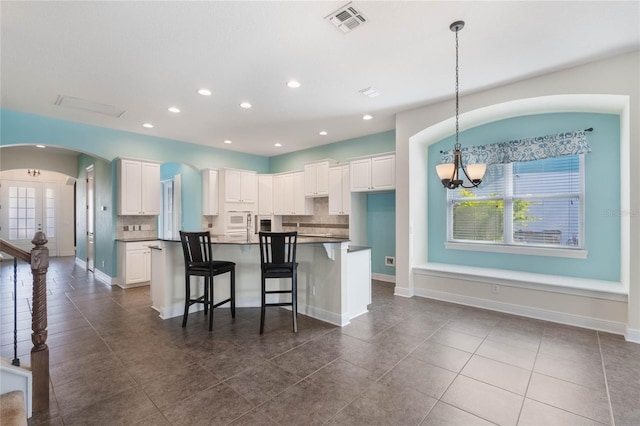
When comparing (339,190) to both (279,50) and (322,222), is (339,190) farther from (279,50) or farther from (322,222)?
(279,50)

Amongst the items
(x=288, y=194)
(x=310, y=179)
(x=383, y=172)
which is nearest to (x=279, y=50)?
(x=383, y=172)

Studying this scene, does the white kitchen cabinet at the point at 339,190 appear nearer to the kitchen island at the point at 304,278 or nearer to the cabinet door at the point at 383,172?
the cabinet door at the point at 383,172

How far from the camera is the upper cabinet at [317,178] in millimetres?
6164

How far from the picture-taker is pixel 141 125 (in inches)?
205

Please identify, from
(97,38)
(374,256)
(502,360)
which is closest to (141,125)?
(97,38)

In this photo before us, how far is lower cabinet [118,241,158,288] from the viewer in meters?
5.38

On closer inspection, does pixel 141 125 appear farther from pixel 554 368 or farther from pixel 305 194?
pixel 554 368

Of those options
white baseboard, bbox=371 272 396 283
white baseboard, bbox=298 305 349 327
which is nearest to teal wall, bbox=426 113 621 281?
white baseboard, bbox=371 272 396 283

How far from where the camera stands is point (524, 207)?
170 inches

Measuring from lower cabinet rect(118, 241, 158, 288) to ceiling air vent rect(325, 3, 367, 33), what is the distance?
17.0 feet

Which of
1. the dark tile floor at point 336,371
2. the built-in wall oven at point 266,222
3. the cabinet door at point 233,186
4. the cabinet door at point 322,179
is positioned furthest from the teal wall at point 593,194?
the cabinet door at point 233,186

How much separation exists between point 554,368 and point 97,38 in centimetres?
498

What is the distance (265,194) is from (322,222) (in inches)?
66.2

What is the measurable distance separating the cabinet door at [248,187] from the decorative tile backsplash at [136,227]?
193cm
